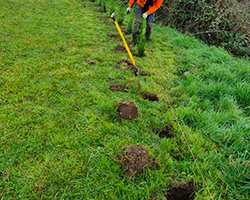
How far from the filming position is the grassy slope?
1.71 metres

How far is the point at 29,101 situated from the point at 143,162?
2.04 m

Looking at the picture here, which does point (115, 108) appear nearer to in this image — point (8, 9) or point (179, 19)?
point (179, 19)

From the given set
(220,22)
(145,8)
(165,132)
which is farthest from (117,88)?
(220,22)

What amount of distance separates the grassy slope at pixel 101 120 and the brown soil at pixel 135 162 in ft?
0.30

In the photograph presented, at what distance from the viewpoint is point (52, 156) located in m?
1.91

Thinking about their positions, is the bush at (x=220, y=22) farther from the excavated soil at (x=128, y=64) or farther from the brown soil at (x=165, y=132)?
the brown soil at (x=165, y=132)

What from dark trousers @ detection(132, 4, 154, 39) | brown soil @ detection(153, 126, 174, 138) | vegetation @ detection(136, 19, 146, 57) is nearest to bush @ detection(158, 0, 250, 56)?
dark trousers @ detection(132, 4, 154, 39)

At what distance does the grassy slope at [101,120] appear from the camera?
67.1 inches

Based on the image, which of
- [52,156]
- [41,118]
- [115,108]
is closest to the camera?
[52,156]

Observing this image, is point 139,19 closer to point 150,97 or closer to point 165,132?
point 150,97

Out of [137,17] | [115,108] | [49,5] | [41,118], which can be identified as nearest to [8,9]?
[49,5]

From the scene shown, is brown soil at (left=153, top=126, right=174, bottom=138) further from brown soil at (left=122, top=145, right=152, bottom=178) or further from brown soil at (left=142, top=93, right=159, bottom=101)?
brown soil at (left=142, top=93, right=159, bottom=101)

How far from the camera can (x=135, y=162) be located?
5.72ft

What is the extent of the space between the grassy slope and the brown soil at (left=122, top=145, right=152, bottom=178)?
91 millimetres
